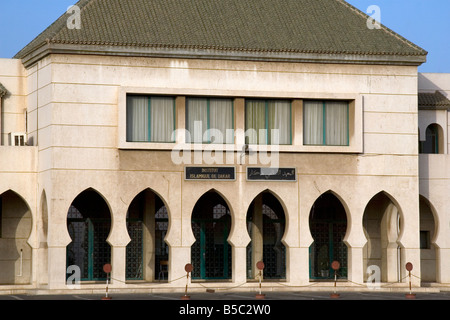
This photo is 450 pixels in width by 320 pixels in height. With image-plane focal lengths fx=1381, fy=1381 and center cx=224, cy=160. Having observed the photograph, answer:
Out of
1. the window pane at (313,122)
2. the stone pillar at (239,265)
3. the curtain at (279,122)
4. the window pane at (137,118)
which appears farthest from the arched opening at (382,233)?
the window pane at (137,118)

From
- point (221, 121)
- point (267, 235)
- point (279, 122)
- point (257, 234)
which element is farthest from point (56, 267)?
point (279, 122)

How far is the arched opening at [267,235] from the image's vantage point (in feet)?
194

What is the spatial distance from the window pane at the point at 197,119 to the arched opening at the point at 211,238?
4.30 metres

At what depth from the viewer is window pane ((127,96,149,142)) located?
55250 millimetres

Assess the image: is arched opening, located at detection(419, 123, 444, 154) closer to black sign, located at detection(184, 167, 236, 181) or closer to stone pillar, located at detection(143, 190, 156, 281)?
black sign, located at detection(184, 167, 236, 181)

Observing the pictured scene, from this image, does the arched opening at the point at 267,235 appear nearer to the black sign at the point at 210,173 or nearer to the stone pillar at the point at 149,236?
the black sign at the point at 210,173

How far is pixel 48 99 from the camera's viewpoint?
54500mm

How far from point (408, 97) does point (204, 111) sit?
8.57 meters

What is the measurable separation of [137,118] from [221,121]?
3.49 m

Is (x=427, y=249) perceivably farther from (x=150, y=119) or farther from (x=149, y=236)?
(x=150, y=119)

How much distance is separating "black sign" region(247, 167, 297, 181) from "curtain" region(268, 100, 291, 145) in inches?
46.7

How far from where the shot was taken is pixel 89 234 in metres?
58.1

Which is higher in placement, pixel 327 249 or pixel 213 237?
pixel 213 237
